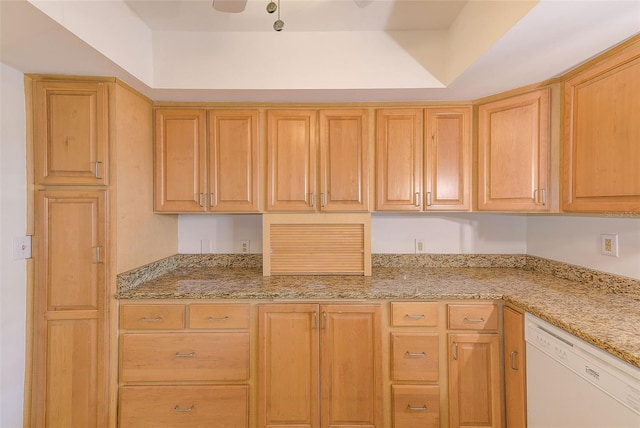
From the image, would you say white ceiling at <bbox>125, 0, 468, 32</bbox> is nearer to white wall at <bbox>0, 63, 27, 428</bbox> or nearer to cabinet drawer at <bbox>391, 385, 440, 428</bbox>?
white wall at <bbox>0, 63, 27, 428</bbox>

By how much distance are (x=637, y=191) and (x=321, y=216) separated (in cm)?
159

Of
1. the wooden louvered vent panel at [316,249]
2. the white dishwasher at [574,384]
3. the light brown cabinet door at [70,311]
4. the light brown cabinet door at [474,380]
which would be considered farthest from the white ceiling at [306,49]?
the light brown cabinet door at [474,380]

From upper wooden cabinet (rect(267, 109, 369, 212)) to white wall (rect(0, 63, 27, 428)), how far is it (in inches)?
53.0

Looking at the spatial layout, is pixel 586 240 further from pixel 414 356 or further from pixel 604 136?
pixel 414 356

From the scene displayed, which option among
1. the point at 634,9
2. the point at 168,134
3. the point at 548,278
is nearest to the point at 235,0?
the point at 168,134

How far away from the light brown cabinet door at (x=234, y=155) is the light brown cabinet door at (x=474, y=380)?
5.25ft

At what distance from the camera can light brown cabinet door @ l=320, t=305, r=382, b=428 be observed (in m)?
1.72

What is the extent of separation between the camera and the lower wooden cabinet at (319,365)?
172 cm

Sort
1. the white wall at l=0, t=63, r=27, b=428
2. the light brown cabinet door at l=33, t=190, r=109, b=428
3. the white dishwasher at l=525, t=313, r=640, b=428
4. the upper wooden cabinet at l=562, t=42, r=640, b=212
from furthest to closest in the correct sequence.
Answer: the light brown cabinet door at l=33, t=190, r=109, b=428
the white wall at l=0, t=63, r=27, b=428
the upper wooden cabinet at l=562, t=42, r=640, b=212
the white dishwasher at l=525, t=313, r=640, b=428

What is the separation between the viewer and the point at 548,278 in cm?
201

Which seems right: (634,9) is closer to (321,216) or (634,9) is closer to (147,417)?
(321,216)

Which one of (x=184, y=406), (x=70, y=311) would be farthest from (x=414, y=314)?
(x=70, y=311)

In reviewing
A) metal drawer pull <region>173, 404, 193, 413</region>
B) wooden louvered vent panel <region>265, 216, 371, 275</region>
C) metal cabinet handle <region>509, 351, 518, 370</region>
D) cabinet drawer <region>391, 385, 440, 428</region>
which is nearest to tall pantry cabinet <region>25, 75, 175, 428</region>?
metal drawer pull <region>173, 404, 193, 413</region>

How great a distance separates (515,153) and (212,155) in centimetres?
199
